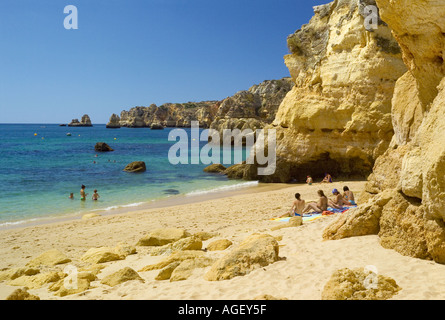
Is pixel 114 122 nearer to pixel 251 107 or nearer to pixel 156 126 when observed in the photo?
pixel 156 126

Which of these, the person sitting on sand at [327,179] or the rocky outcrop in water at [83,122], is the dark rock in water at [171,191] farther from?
the rocky outcrop in water at [83,122]

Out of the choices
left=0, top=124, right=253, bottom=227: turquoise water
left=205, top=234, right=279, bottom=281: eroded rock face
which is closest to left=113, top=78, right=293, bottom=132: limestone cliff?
left=0, top=124, right=253, bottom=227: turquoise water

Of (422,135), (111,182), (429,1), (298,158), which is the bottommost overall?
(111,182)

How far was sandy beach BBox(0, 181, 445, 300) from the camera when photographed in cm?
432

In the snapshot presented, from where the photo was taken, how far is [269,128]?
812 inches

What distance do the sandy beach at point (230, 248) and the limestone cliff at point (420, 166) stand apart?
28 cm

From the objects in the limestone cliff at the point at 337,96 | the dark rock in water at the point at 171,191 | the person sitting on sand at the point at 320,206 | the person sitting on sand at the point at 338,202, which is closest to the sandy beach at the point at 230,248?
the person sitting on sand at the point at 320,206

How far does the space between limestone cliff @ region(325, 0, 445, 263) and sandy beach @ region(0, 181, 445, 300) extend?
0.28 meters

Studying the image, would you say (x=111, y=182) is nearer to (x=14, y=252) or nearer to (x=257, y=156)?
(x=257, y=156)

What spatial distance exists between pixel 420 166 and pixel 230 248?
3.97m

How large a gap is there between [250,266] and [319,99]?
14.8 metres

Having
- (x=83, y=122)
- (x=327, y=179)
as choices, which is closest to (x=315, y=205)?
(x=327, y=179)

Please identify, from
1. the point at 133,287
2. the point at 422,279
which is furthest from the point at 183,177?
the point at 422,279

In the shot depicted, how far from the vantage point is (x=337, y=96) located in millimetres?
17297
